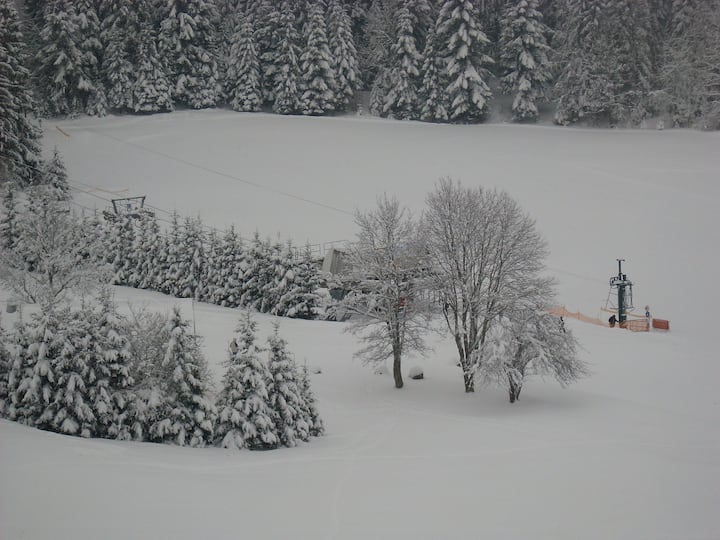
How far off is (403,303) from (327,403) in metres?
4.57

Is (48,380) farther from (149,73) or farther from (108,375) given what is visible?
(149,73)

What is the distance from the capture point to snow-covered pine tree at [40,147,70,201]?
126ft

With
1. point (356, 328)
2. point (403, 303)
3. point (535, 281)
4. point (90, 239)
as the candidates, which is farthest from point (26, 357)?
point (90, 239)

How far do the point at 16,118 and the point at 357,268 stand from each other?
78.6 feet

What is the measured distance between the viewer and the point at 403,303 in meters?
23.4

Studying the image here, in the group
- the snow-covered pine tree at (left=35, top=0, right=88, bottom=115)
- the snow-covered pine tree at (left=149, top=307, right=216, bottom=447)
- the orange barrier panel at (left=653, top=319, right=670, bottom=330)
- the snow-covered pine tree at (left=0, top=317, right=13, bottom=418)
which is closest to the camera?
the snow-covered pine tree at (left=0, top=317, right=13, bottom=418)

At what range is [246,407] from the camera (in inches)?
631

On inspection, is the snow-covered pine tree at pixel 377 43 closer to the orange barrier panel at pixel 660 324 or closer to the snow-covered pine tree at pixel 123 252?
the snow-covered pine tree at pixel 123 252

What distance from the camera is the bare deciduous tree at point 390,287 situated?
74.9 ft

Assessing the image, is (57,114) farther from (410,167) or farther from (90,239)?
(410,167)

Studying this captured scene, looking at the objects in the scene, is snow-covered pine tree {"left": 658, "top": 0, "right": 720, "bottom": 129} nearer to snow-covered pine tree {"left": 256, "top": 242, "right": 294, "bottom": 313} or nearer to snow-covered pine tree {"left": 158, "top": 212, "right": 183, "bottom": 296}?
snow-covered pine tree {"left": 256, "top": 242, "right": 294, "bottom": 313}

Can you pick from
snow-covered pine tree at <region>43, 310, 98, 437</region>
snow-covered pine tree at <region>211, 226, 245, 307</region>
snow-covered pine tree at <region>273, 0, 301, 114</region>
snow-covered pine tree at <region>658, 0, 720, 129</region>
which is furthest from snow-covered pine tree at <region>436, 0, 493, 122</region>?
snow-covered pine tree at <region>43, 310, 98, 437</region>

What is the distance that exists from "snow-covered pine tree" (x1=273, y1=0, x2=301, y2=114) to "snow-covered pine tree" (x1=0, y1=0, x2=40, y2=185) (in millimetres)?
22321

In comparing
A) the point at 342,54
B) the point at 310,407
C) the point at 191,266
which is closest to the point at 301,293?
the point at 191,266
